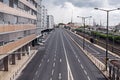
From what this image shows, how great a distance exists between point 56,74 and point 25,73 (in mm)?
5548

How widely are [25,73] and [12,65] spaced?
9.68m

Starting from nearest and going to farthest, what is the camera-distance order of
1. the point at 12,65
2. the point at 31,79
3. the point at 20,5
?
the point at 31,79 → the point at 12,65 → the point at 20,5

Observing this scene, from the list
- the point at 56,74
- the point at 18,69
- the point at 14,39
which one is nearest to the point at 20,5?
the point at 14,39

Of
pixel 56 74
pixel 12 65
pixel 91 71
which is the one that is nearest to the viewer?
pixel 56 74

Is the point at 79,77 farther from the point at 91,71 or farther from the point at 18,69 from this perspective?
the point at 18,69

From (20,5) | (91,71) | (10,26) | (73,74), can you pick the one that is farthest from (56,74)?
(20,5)

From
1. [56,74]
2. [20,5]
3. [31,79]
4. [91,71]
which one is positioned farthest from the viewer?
[20,5]

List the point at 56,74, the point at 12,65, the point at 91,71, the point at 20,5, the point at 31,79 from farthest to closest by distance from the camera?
the point at 20,5, the point at 12,65, the point at 91,71, the point at 56,74, the point at 31,79

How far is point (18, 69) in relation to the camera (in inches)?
2215

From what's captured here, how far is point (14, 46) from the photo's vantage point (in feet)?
180

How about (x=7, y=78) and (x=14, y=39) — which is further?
(x=14, y=39)

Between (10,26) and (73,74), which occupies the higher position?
(10,26)

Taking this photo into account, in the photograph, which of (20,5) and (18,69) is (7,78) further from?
(20,5)

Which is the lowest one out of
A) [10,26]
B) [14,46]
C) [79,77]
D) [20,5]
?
[79,77]
